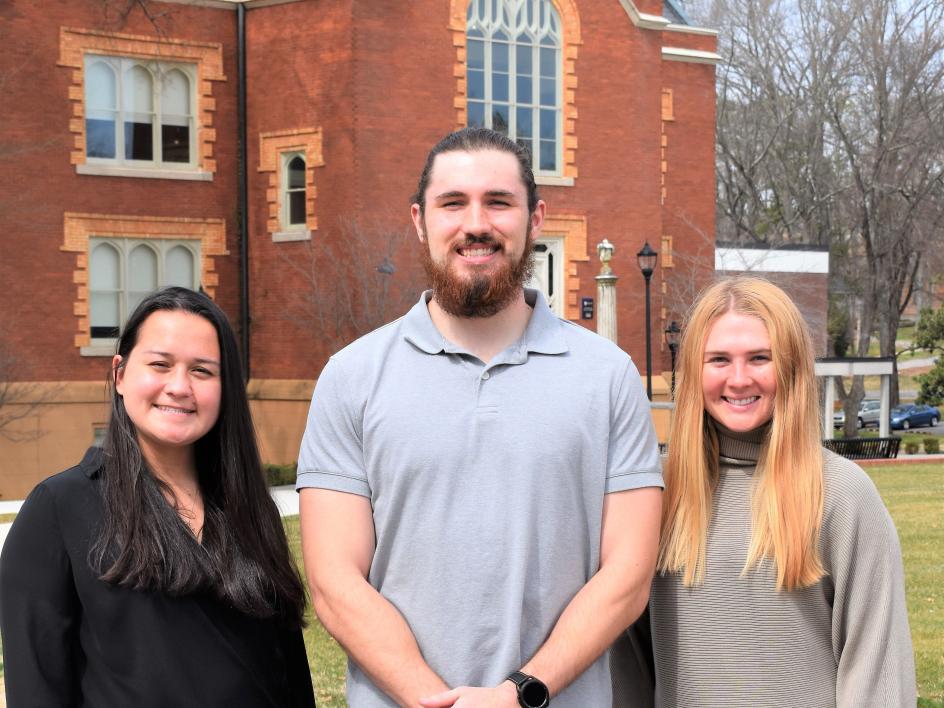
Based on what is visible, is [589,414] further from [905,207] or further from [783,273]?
[905,207]

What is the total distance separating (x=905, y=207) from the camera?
140ft

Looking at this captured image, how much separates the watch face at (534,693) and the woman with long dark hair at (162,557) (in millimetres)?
742

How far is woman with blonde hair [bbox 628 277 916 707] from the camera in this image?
320 centimetres

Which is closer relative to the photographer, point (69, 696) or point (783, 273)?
point (69, 696)

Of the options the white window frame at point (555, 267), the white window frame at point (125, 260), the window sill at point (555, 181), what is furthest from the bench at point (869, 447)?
the white window frame at point (125, 260)

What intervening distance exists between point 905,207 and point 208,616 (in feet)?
142

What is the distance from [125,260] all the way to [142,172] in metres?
1.73

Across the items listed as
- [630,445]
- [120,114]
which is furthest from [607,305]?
[630,445]

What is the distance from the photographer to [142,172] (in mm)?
22672

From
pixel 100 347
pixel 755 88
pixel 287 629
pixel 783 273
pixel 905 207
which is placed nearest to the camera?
pixel 287 629

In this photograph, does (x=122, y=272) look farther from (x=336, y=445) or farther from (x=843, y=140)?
(x=843, y=140)

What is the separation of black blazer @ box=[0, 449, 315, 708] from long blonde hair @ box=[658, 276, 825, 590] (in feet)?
4.26

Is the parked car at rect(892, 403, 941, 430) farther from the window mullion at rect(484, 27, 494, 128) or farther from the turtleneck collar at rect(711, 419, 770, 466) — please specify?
the turtleneck collar at rect(711, 419, 770, 466)

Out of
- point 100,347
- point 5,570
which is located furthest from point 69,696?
point 100,347
